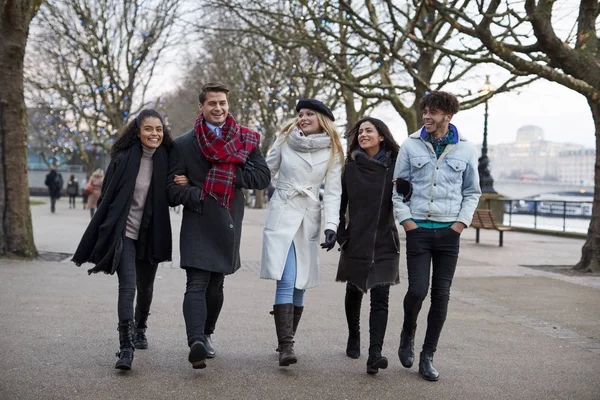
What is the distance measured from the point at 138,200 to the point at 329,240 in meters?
1.32

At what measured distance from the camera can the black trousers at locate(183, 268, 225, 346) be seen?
4.91m

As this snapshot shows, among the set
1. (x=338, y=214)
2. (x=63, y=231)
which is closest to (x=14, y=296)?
(x=338, y=214)

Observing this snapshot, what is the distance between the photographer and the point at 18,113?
11227mm

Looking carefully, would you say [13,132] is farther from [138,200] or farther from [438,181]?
[438,181]

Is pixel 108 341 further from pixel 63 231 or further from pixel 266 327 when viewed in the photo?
pixel 63 231

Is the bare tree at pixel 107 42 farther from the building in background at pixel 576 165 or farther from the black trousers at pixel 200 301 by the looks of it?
the building in background at pixel 576 165

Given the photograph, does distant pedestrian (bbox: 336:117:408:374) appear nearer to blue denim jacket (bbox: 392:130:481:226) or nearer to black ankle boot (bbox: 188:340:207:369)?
blue denim jacket (bbox: 392:130:481:226)

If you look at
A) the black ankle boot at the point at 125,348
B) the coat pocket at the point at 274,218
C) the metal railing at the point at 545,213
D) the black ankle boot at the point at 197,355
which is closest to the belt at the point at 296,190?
the coat pocket at the point at 274,218

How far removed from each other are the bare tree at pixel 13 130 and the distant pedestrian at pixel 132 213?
6599 millimetres

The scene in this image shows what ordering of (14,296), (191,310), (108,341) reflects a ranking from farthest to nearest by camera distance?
(14,296), (108,341), (191,310)

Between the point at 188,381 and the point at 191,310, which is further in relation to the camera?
the point at 191,310

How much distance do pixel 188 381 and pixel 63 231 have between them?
47.5ft

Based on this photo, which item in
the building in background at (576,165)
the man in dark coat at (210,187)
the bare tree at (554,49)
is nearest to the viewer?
the man in dark coat at (210,187)

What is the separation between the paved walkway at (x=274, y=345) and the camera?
4586 mm
